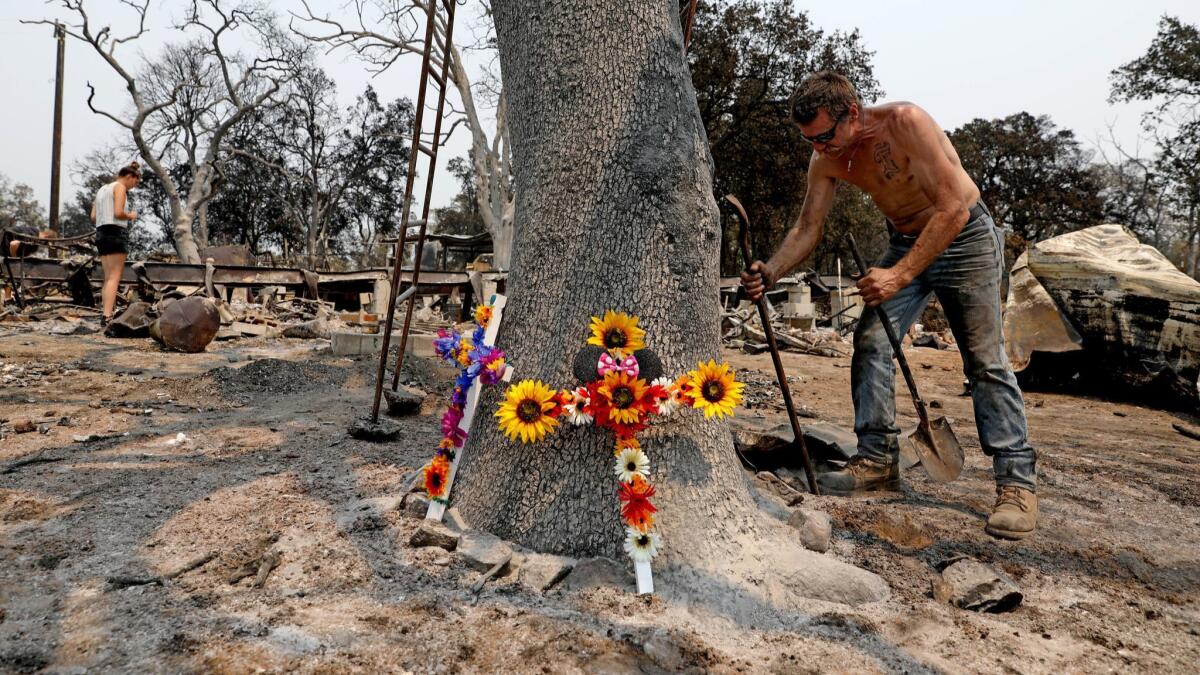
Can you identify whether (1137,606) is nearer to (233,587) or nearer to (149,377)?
(233,587)

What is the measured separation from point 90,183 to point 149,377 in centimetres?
3816

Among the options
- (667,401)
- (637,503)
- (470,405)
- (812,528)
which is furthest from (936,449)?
(470,405)

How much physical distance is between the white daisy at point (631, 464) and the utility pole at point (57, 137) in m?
25.4

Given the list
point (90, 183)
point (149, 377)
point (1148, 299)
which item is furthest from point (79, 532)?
point (90, 183)

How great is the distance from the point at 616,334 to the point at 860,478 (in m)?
1.76

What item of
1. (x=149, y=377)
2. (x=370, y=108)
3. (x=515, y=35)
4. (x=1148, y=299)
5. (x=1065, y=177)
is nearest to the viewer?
(x=515, y=35)

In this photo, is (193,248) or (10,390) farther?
(193,248)

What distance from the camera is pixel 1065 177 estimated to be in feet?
101

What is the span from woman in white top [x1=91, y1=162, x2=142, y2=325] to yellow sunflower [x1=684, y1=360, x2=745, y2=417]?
338 inches

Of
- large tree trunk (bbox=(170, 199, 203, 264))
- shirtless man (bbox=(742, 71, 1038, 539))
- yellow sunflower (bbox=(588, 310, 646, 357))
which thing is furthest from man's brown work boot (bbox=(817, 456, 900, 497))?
large tree trunk (bbox=(170, 199, 203, 264))

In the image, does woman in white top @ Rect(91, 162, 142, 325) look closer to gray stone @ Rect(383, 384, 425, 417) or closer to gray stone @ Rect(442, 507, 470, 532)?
gray stone @ Rect(383, 384, 425, 417)

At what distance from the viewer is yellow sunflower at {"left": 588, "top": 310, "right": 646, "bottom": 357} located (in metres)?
2.35

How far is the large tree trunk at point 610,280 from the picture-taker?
7.70 ft

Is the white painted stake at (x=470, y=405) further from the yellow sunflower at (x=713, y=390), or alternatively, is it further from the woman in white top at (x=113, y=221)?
the woman in white top at (x=113, y=221)
